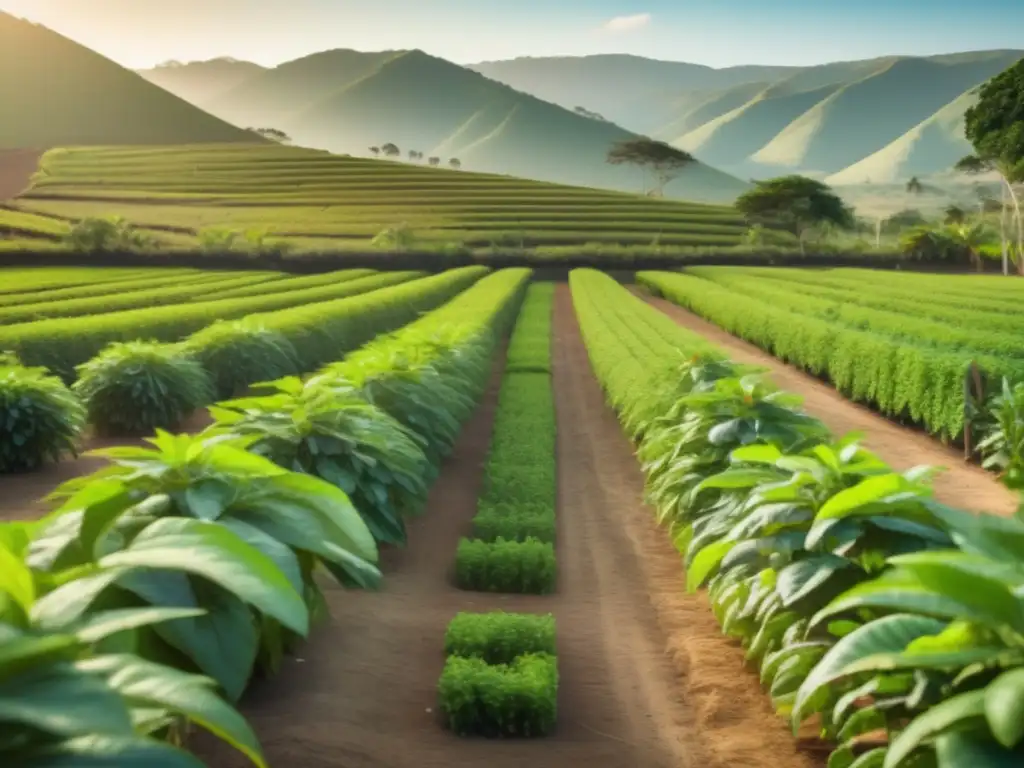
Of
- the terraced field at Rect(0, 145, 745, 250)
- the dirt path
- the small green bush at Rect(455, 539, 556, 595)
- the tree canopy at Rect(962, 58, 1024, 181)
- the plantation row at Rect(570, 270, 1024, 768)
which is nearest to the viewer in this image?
the plantation row at Rect(570, 270, 1024, 768)

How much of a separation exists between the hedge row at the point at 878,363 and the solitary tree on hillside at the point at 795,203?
41.7 metres

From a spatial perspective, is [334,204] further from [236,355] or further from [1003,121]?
[236,355]

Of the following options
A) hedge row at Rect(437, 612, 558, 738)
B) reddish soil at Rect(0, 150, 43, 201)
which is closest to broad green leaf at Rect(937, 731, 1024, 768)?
hedge row at Rect(437, 612, 558, 738)

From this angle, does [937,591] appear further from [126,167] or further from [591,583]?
[126,167]

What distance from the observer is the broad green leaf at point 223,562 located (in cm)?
181

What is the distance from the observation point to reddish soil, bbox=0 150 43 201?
3007 inches

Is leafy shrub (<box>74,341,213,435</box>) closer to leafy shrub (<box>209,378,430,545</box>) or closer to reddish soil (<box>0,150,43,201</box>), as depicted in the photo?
leafy shrub (<box>209,378,430,545</box>)

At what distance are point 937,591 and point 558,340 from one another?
2173 centimetres

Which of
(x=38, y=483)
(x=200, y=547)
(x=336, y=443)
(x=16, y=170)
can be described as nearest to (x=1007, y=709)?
(x=200, y=547)

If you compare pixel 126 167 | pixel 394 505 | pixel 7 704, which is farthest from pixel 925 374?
pixel 126 167

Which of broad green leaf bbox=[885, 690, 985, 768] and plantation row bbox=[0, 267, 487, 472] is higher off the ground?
broad green leaf bbox=[885, 690, 985, 768]

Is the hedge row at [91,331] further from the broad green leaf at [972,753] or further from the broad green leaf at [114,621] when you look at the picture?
the broad green leaf at [972,753]

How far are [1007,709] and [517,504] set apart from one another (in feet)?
22.6

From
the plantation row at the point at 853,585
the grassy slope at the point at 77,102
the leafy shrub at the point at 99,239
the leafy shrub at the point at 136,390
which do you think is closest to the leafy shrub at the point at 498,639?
the plantation row at the point at 853,585
